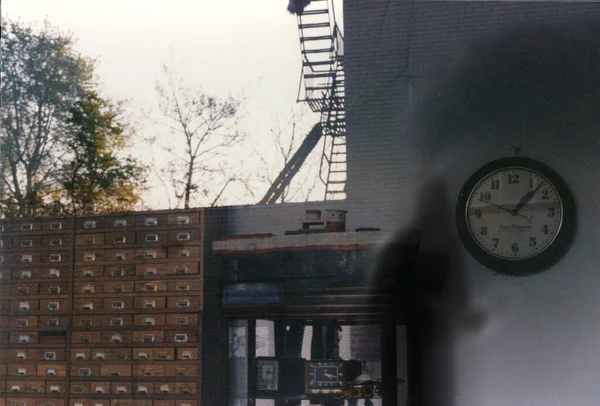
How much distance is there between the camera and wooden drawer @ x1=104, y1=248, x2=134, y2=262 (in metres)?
2.39

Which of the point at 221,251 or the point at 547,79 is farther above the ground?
the point at 547,79

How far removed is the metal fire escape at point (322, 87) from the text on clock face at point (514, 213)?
20.2 inches

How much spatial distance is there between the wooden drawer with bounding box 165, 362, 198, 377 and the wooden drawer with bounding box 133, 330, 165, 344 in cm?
10

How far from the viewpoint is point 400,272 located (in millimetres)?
2266

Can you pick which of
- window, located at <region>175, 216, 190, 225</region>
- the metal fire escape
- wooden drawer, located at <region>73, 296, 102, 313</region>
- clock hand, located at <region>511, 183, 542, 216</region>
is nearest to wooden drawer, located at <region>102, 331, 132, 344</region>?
wooden drawer, located at <region>73, 296, 102, 313</region>

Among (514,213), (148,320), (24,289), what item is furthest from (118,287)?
(514,213)

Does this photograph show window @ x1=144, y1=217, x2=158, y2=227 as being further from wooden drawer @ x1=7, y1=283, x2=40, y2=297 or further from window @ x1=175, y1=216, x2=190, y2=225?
wooden drawer @ x1=7, y1=283, x2=40, y2=297

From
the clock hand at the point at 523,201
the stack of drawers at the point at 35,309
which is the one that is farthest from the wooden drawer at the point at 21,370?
the clock hand at the point at 523,201

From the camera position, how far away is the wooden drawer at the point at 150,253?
7.72ft

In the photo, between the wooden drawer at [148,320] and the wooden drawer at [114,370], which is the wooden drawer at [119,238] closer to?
the wooden drawer at [148,320]

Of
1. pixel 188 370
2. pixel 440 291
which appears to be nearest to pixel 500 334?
pixel 440 291

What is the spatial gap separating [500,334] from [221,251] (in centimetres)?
101

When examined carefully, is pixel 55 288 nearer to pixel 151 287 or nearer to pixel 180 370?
pixel 151 287

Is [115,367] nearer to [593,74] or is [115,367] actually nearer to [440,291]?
[440,291]
